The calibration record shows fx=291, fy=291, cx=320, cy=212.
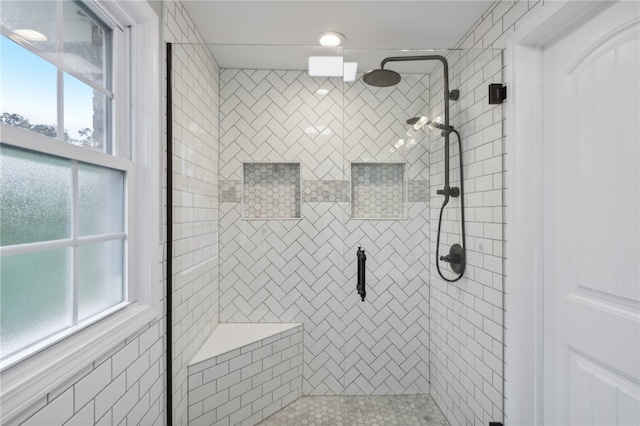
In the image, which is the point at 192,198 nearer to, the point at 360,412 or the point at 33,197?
the point at 33,197

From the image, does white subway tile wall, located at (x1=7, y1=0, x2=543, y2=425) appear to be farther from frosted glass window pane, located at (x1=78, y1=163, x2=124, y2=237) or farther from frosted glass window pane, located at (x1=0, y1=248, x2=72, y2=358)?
frosted glass window pane, located at (x1=0, y1=248, x2=72, y2=358)

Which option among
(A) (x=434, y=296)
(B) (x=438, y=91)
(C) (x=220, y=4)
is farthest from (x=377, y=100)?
(A) (x=434, y=296)

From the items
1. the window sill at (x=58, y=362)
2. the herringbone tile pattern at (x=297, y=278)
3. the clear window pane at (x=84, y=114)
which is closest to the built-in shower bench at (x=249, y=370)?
the herringbone tile pattern at (x=297, y=278)

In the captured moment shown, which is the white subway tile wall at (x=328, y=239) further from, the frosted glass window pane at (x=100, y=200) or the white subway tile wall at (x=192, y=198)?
the frosted glass window pane at (x=100, y=200)

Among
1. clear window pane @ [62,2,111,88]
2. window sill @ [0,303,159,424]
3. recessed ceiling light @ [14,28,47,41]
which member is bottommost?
window sill @ [0,303,159,424]

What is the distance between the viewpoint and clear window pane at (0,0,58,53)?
0.78m

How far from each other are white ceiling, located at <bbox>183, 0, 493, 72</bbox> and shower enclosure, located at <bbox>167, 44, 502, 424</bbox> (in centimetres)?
2

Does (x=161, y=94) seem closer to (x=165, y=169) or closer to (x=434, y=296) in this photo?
(x=165, y=169)

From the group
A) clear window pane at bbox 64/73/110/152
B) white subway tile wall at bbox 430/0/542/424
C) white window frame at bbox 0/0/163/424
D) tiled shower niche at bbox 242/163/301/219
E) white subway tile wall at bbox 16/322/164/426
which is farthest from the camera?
tiled shower niche at bbox 242/163/301/219

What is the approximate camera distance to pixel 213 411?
1640mm

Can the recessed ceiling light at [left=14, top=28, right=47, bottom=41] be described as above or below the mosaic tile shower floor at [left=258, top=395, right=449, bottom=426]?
above

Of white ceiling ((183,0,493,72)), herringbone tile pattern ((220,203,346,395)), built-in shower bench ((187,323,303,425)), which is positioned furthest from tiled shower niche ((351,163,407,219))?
built-in shower bench ((187,323,303,425))

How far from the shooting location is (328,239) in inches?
65.0

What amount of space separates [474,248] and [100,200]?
180 centimetres
